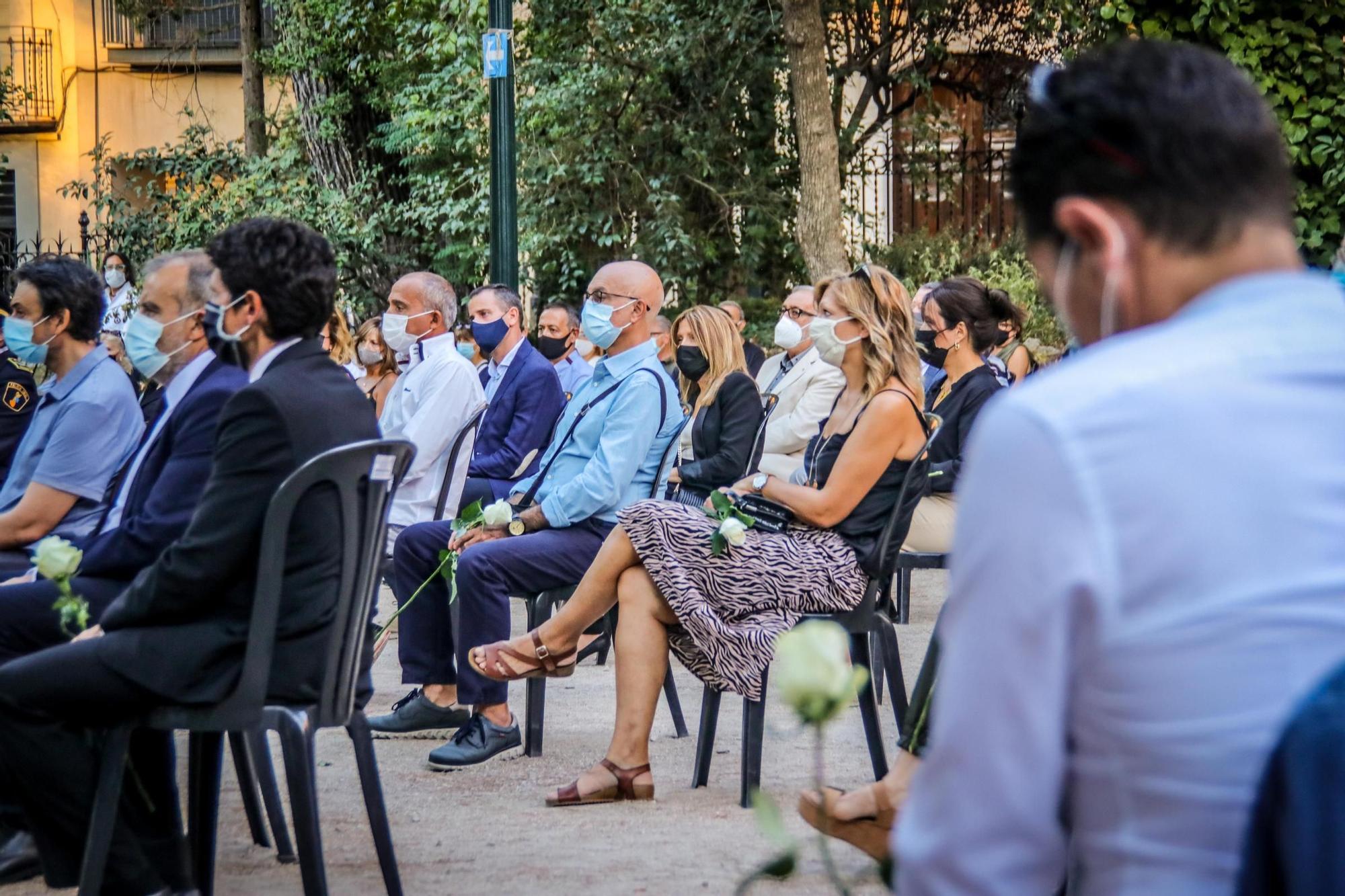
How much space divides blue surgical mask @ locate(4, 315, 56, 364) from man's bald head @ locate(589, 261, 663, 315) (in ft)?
6.87

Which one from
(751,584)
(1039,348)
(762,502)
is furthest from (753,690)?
(1039,348)

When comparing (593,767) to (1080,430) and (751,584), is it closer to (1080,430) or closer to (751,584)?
(751,584)

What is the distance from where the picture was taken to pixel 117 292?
1489 cm

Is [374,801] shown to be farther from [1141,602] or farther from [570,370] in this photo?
[570,370]

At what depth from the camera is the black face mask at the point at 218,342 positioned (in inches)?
159

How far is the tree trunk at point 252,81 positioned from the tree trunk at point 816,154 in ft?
25.6

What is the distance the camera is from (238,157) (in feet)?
63.0

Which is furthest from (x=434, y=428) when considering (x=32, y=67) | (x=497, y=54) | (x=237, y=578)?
(x=32, y=67)

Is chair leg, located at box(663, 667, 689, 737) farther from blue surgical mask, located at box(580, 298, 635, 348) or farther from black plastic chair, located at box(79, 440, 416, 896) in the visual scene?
black plastic chair, located at box(79, 440, 416, 896)

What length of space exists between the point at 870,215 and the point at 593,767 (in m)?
12.1

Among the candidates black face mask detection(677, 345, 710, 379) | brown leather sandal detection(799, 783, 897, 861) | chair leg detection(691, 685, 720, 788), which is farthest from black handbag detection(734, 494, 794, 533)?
black face mask detection(677, 345, 710, 379)

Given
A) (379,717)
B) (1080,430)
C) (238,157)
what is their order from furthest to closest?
(238,157) → (379,717) → (1080,430)

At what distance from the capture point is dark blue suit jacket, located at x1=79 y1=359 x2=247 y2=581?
13.0ft

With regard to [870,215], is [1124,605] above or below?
below
